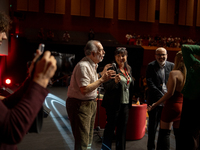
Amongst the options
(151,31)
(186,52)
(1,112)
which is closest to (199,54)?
(186,52)

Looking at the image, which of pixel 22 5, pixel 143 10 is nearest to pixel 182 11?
pixel 143 10

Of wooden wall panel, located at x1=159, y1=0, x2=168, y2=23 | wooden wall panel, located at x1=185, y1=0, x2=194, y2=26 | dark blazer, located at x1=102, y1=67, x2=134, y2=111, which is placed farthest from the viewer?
wooden wall panel, located at x1=185, y1=0, x2=194, y2=26

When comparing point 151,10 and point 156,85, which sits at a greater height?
point 151,10

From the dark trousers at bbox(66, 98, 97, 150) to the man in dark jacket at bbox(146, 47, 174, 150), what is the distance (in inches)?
39.4

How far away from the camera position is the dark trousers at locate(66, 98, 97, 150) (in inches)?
65.9

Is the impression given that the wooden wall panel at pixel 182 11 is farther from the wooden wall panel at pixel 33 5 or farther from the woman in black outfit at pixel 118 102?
the woman in black outfit at pixel 118 102

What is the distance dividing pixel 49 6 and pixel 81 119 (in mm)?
9048

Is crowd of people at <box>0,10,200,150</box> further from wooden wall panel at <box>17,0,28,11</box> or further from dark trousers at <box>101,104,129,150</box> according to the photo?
wooden wall panel at <box>17,0,28,11</box>

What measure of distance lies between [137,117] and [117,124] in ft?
2.49

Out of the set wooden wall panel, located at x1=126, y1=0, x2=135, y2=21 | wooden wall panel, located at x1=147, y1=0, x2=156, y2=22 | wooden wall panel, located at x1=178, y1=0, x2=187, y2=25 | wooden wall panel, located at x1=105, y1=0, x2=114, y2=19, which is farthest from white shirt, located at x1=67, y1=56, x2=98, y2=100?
wooden wall panel, located at x1=178, y1=0, x2=187, y2=25

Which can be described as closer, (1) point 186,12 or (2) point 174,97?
(2) point 174,97

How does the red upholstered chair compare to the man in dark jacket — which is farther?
the red upholstered chair

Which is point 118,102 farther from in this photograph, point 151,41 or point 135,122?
point 151,41

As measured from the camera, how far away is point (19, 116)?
2.18 ft
